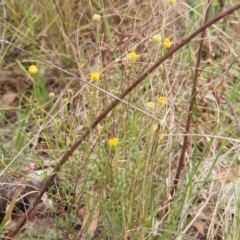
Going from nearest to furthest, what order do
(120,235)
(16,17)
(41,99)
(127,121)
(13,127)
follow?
(120,235) → (127,121) → (13,127) → (41,99) → (16,17)

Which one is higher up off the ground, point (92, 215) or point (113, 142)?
point (113, 142)

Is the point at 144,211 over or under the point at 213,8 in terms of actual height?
under

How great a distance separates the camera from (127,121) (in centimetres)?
190

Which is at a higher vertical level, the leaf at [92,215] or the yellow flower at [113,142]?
the yellow flower at [113,142]

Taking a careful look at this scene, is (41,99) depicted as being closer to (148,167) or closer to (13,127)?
(13,127)

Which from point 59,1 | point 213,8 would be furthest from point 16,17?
point 213,8

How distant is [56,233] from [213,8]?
1.58 metres

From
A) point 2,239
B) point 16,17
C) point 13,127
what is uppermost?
point 16,17

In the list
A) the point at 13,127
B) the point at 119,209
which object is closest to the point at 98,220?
the point at 119,209

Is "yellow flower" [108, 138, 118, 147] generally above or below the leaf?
above

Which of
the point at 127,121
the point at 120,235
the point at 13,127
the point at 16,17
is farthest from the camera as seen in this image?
the point at 16,17

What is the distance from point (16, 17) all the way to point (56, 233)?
1332mm

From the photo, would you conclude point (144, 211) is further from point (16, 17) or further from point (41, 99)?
point (16, 17)

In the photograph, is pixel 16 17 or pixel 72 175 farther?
pixel 16 17
